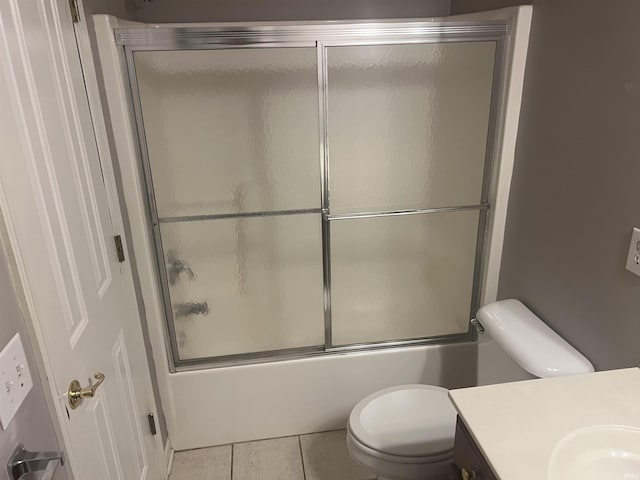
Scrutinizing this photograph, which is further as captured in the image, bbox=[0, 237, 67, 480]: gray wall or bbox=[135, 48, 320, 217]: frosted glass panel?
bbox=[135, 48, 320, 217]: frosted glass panel

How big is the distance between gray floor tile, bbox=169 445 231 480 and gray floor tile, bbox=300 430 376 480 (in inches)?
13.2

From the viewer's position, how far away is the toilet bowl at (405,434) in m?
1.50

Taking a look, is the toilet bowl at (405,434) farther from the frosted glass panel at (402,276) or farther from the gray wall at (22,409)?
the gray wall at (22,409)

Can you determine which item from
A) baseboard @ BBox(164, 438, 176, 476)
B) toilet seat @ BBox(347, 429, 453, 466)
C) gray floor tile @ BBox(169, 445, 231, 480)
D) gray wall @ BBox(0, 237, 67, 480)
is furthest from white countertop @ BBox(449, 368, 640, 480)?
baseboard @ BBox(164, 438, 176, 476)

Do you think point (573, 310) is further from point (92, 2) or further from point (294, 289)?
point (92, 2)

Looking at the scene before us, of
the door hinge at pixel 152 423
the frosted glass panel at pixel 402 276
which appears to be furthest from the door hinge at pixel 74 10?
the door hinge at pixel 152 423

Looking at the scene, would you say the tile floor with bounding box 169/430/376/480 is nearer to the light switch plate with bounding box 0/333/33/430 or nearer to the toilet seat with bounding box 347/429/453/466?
the toilet seat with bounding box 347/429/453/466

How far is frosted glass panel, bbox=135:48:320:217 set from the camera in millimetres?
1646

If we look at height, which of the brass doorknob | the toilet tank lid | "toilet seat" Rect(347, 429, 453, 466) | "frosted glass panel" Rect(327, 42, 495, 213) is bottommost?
"toilet seat" Rect(347, 429, 453, 466)

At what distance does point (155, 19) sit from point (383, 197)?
1.23 meters

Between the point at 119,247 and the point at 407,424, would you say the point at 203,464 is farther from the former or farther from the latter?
the point at 119,247

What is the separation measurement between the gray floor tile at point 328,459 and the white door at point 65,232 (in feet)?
2.52

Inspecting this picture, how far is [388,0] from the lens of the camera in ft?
6.98

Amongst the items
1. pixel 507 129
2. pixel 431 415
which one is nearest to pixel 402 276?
pixel 431 415
